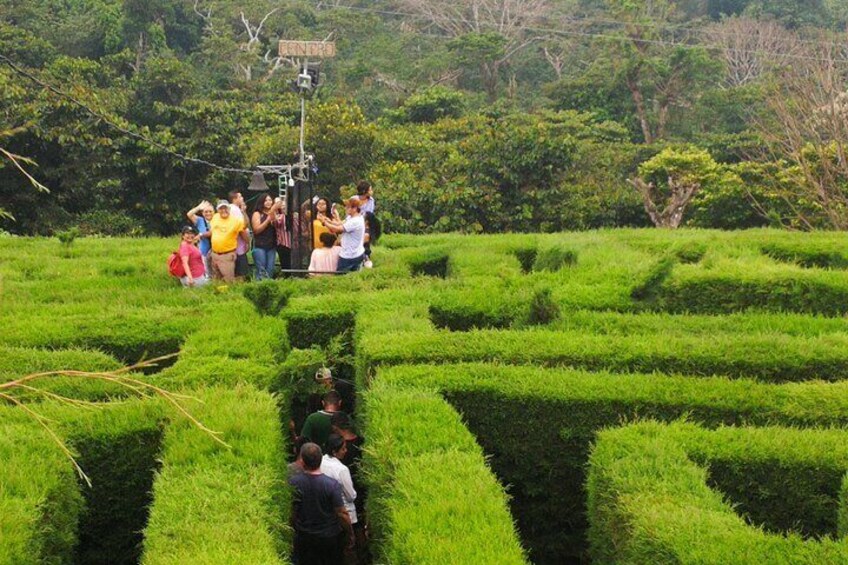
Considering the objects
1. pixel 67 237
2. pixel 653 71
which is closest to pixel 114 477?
pixel 67 237

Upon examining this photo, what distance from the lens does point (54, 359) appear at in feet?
30.8

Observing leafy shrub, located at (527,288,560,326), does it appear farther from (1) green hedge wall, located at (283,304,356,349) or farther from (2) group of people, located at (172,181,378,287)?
(2) group of people, located at (172,181,378,287)

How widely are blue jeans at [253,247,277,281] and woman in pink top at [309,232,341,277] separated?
0.94 metres

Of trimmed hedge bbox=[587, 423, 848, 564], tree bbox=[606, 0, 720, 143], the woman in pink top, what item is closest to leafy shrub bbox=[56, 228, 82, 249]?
the woman in pink top

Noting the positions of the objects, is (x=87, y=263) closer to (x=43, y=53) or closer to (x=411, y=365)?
(x=411, y=365)

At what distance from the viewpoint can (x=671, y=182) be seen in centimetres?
2470

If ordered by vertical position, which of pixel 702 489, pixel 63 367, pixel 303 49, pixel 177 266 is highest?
pixel 303 49

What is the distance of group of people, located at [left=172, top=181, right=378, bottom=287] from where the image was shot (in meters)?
13.4

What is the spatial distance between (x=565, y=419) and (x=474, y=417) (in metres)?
0.81

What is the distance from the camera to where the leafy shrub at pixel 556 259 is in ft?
47.7

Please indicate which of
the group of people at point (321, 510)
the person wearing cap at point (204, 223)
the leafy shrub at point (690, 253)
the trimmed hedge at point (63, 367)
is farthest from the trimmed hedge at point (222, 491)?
the leafy shrub at point (690, 253)

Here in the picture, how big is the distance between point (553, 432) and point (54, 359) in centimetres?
497

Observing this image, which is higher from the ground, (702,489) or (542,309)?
(702,489)

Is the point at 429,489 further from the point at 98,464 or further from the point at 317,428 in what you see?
the point at 98,464
